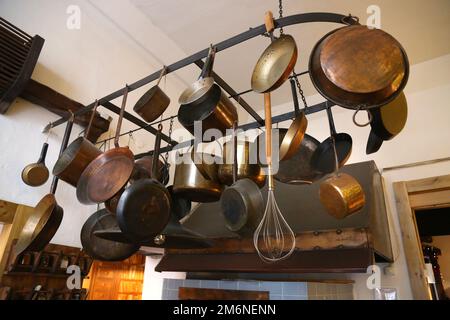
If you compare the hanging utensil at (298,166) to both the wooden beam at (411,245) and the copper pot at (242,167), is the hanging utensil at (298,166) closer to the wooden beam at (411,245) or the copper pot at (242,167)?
the copper pot at (242,167)

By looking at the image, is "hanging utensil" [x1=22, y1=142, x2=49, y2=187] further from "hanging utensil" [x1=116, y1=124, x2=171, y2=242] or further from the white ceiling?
the white ceiling

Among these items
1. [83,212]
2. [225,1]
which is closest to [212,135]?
[83,212]

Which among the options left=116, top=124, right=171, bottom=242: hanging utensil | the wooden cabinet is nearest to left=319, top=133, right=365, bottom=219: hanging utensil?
left=116, top=124, right=171, bottom=242: hanging utensil

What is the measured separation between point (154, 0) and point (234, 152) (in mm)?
1565

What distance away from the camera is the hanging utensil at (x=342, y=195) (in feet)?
3.61

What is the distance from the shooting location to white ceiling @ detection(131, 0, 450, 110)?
209cm

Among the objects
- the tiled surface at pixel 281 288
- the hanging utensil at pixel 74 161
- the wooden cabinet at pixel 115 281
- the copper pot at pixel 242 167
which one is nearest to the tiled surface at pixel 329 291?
the tiled surface at pixel 281 288

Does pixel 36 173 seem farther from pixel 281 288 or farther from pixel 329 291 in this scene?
pixel 329 291

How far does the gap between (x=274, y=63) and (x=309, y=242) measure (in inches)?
37.4

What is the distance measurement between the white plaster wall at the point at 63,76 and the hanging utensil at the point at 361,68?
1.59 metres

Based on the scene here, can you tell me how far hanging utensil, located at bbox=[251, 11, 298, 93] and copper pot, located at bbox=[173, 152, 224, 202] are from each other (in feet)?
1.50

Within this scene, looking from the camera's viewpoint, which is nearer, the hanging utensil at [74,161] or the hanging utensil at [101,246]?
the hanging utensil at [74,161]

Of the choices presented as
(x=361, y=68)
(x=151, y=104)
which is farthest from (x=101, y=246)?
(x=361, y=68)

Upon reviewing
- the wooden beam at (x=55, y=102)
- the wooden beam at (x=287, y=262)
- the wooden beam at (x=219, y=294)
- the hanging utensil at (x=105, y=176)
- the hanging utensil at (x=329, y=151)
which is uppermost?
the wooden beam at (x=55, y=102)
